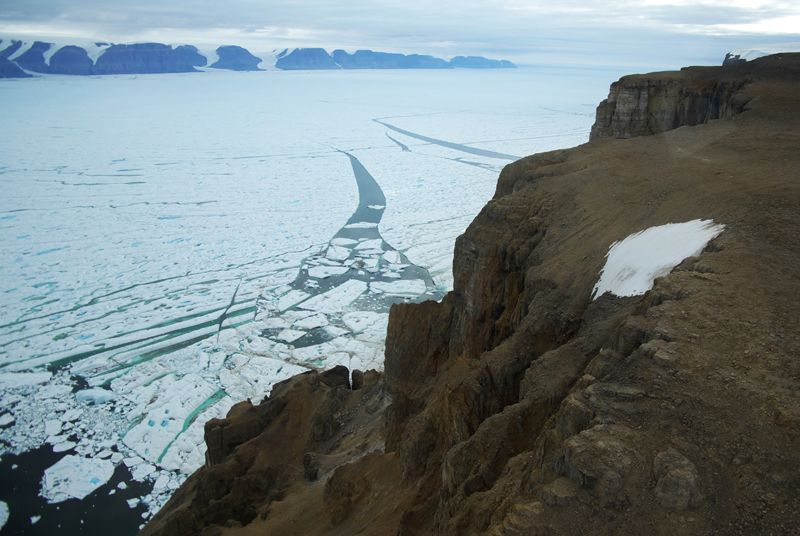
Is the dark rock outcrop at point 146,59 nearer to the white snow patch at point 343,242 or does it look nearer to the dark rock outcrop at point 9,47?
the dark rock outcrop at point 9,47

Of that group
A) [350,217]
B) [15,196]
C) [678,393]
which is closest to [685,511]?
[678,393]

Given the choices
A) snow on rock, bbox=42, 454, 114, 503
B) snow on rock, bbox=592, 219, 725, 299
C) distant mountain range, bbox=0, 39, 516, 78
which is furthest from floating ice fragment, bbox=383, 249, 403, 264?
distant mountain range, bbox=0, 39, 516, 78

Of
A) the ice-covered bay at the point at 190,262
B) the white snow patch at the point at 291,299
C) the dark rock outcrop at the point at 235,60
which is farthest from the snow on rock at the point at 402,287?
the dark rock outcrop at the point at 235,60

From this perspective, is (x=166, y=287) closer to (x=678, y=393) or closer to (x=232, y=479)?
(x=232, y=479)

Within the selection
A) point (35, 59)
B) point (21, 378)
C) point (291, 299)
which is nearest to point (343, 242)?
point (291, 299)

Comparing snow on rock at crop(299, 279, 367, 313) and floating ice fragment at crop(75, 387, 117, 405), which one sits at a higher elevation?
snow on rock at crop(299, 279, 367, 313)

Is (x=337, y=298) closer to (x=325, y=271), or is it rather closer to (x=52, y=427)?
(x=325, y=271)

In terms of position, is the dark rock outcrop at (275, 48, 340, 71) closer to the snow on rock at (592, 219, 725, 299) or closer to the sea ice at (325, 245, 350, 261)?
the sea ice at (325, 245, 350, 261)
